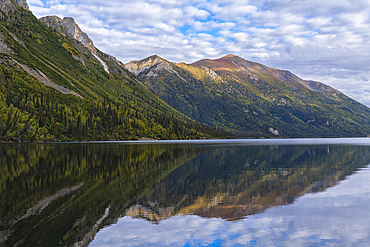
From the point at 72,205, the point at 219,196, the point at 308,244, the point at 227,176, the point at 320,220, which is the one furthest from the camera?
the point at 227,176

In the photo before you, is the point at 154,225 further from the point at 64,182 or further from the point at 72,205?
the point at 64,182

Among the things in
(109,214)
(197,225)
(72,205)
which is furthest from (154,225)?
(72,205)

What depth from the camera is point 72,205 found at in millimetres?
23094

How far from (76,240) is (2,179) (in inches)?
966

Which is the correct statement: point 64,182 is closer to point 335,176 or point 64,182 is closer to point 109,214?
point 109,214

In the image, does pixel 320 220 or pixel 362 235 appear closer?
pixel 362 235

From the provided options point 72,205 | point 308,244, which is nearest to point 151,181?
point 72,205

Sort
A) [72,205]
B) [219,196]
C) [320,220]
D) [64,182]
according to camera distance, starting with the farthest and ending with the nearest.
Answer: [64,182] < [219,196] < [72,205] < [320,220]

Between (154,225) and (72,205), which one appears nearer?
(154,225)

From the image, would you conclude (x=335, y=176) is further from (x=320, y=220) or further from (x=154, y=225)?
(x=154, y=225)

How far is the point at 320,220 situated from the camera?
65.7 ft

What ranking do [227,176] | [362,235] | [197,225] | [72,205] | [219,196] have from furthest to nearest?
[227,176] → [219,196] → [72,205] → [197,225] → [362,235]

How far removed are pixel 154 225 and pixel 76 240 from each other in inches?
190

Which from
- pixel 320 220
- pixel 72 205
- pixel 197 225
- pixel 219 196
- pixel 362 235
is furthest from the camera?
pixel 219 196
